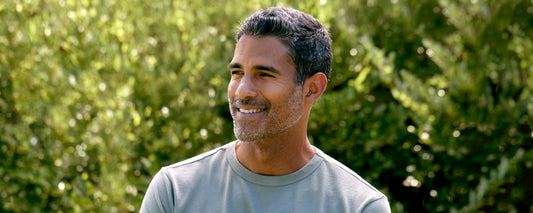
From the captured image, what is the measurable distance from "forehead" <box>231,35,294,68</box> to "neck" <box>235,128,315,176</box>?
0.30 metres

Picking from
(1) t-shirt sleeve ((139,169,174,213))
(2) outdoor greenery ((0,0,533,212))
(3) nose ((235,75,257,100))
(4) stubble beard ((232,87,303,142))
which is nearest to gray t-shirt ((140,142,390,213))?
(1) t-shirt sleeve ((139,169,174,213))

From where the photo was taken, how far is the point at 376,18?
5.12m

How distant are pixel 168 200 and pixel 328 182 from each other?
623 mm

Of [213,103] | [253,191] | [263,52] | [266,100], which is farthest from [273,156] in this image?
[213,103]

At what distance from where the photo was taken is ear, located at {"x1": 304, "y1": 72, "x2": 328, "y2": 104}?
2312mm

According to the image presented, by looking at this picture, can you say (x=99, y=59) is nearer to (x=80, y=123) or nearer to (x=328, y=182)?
(x=80, y=123)

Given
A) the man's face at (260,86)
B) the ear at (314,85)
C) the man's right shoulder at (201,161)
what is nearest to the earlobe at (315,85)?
the ear at (314,85)

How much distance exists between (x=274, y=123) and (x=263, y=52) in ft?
0.88

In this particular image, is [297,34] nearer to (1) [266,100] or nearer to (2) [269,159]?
(1) [266,100]

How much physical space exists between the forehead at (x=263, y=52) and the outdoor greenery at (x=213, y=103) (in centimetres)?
213

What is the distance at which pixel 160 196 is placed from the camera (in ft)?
7.52

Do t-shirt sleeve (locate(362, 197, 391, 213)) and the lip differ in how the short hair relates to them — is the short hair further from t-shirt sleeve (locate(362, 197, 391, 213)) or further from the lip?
t-shirt sleeve (locate(362, 197, 391, 213))

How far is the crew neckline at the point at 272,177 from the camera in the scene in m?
2.29

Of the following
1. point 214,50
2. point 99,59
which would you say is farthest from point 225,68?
point 99,59
